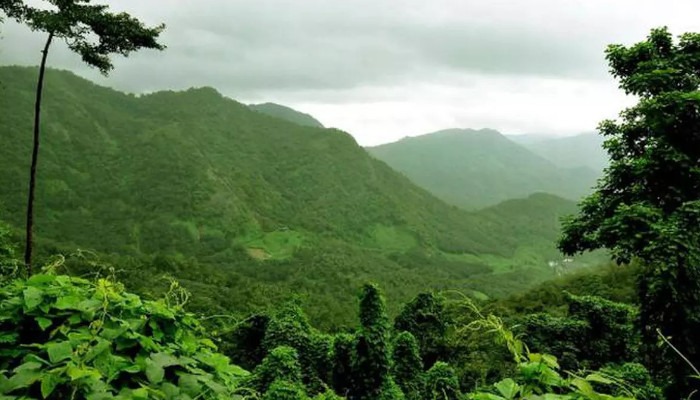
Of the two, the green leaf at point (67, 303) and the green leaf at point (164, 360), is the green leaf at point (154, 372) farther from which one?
the green leaf at point (67, 303)

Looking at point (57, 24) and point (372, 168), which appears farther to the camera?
point (372, 168)

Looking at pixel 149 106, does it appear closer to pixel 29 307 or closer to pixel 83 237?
pixel 83 237

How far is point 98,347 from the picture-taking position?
1.96 m

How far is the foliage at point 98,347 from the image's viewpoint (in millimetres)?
1829

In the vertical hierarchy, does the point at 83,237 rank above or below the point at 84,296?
below

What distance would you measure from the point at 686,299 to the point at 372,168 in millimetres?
152303

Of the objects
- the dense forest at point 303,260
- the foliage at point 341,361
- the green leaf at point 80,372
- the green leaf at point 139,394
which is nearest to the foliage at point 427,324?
the dense forest at point 303,260

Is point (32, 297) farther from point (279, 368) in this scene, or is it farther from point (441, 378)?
point (441, 378)

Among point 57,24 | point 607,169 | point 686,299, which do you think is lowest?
point 686,299

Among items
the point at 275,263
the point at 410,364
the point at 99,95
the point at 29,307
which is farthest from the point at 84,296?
the point at 99,95

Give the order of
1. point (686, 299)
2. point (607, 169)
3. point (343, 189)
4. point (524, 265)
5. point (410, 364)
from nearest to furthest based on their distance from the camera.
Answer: point (686, 299) → point (607, 169) → point (410, 364) → point (524, 265) → point (343, 189)

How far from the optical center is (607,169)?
1128 centimetres

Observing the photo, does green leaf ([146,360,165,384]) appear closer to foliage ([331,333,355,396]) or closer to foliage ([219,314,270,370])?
foliage ([331,333,355,396])

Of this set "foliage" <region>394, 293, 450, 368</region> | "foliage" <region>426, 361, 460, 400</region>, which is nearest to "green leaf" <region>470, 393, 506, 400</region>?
"foliage" <region>426, 361, 460, 400</region>
